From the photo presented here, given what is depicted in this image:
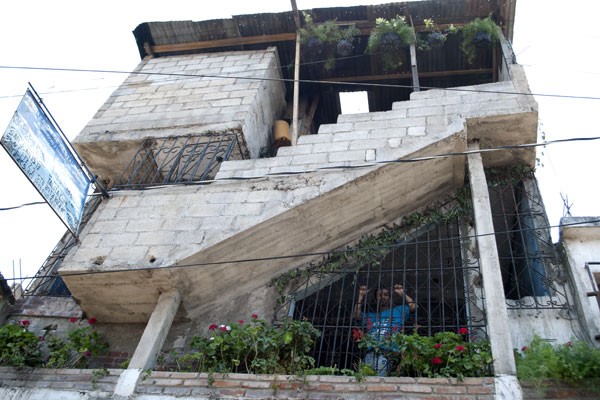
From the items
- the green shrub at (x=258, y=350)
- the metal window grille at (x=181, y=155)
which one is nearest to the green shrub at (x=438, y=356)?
the green shrub at (x=258, y=350)

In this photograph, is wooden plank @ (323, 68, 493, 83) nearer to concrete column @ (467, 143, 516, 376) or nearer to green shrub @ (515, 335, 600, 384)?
concrete column @ (467, 143, 516, 376)

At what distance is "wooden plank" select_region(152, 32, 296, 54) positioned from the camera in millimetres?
11281

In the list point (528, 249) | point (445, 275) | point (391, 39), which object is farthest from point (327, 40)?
point (528, 249)

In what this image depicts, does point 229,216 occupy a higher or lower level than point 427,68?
lower

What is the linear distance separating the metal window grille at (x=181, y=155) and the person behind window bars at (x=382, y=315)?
300 centimetres

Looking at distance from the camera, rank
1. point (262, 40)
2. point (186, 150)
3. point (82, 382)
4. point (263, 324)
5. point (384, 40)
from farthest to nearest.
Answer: point (262, 40) < point (384, 40) < point (186, 150) < point (263, 324) < point (82, 382)

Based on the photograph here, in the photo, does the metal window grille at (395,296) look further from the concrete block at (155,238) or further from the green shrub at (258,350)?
the concrete block at (155,238)

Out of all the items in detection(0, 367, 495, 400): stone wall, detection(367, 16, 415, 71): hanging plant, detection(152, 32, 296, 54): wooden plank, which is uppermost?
detection(152, 32, 296, 54): wooden plank

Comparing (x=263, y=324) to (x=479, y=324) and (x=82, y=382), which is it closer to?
(x=82, y=382)

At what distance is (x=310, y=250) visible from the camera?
7.15m

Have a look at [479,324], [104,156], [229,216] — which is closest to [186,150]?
[104,156]

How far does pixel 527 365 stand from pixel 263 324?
248 centimetres

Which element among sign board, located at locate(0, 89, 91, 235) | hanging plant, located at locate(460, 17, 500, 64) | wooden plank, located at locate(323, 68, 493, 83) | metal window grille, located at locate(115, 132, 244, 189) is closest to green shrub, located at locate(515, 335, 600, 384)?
sign board, located at locate(0, 89, 91, 235)

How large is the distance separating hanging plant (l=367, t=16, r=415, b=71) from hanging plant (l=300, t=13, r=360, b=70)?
0.40m
